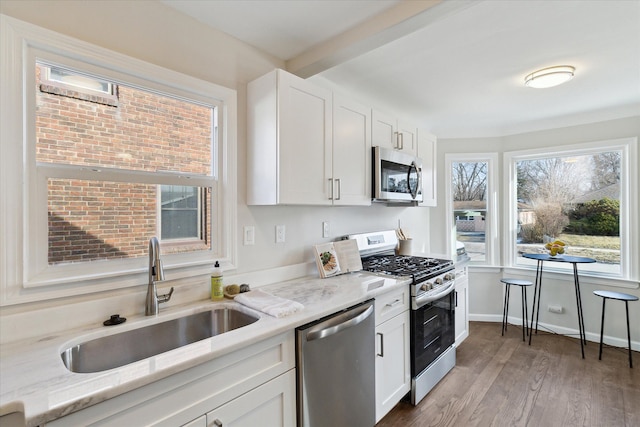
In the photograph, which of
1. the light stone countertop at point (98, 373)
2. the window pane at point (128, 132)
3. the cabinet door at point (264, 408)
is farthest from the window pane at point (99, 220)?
the cabinet door at point (264, 408)

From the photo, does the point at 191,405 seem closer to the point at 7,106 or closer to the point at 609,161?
the point at 7,106

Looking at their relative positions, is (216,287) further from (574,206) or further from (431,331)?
(574,206)

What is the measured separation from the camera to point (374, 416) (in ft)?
6.03

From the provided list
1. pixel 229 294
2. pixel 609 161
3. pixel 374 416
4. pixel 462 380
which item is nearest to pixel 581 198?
pixel 609 161

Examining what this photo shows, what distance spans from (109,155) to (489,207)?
405cm

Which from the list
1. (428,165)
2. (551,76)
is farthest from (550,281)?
(551,76)

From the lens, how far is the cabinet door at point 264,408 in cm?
114

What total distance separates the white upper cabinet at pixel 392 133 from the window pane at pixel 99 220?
5.44 ft

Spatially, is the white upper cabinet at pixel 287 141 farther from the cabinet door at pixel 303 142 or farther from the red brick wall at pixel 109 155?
the red brick wall at pixel 109 155

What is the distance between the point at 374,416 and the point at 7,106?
2.34 meters

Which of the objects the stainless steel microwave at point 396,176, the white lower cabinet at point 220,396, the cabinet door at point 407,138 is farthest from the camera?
the cabinet door at point 407,138

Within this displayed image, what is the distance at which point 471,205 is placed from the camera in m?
3.99

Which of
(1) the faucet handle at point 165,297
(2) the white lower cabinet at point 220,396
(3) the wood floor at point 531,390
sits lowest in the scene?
(3) the wood floor at point 531,390

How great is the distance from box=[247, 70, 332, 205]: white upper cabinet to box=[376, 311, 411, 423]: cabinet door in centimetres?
94
